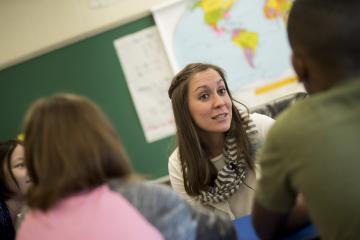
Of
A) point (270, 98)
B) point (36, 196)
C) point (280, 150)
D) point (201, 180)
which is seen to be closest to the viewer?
point (280, 150)

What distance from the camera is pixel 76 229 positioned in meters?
0.81

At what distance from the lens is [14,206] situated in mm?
1793

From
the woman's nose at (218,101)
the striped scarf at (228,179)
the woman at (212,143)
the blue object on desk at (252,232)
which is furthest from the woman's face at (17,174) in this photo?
the blue object on desk at (252,232)

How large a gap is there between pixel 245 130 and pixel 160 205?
2.96 ft

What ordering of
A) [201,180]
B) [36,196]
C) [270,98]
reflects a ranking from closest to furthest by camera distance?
[36,196]
[201,180]
[270,98]

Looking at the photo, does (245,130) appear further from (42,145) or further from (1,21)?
(1,21)

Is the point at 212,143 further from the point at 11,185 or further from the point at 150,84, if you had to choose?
the point at 150,84

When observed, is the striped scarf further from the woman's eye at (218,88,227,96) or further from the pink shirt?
the pink shirt

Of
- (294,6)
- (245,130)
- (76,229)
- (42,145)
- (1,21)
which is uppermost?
(1,21)

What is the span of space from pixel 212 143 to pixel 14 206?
107 centimetres

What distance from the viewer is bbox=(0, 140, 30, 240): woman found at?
1.71m

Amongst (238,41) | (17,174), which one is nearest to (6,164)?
(17,174)

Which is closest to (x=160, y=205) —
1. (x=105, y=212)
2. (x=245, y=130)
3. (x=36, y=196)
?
(x=105, y=212)

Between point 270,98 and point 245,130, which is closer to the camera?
point 245,130
